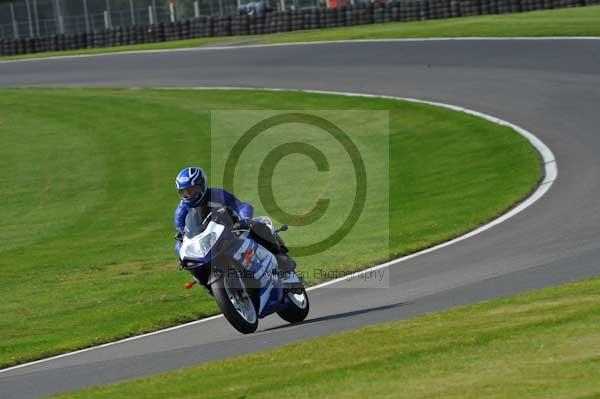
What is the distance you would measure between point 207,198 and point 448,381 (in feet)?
14.2

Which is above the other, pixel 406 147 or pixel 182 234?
pixel 182 234

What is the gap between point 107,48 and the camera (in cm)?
4959

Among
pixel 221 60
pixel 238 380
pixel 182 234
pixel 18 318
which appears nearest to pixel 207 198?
→ pixel 182 234

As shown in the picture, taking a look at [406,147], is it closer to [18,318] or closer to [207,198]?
[18,318]

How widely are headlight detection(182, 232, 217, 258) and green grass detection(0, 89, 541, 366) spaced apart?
2048mm

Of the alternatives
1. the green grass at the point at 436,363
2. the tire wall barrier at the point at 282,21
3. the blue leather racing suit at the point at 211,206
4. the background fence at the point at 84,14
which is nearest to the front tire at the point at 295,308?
the blue leather racing suit at the point at 211,206

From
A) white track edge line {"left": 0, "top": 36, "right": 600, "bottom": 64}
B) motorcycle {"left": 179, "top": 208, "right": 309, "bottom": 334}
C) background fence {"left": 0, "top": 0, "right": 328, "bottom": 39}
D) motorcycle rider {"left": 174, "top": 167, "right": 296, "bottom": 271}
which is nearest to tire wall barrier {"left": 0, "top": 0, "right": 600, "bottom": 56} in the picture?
white track edge line {"left": 0, "top": 36, "right": 600, "bottom": 64}

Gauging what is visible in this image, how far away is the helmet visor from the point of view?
438 inches

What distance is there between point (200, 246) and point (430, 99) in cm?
1782

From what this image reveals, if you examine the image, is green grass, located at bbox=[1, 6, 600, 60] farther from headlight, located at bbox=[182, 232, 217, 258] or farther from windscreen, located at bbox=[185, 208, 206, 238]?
headlight, located at bbox=[182, 232, 217, 258]

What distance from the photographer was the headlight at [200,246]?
35.9 feet

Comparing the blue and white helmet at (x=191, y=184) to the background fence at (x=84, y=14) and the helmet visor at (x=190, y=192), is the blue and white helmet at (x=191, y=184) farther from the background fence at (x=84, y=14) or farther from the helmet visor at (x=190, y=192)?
the background fence at (x=84, y=14)

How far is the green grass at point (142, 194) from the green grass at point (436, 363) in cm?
340

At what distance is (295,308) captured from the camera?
39.6 ft
